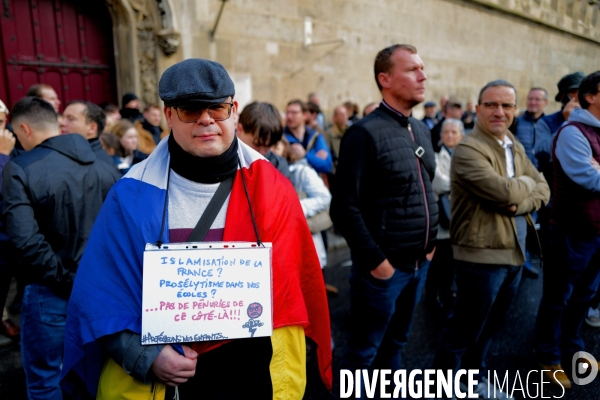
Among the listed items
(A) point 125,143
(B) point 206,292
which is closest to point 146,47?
(A) point 125,143

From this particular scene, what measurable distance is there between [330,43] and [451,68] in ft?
17.0

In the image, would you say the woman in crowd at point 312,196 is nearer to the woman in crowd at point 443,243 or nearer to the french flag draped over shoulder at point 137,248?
the woman in crowd at point 443,243

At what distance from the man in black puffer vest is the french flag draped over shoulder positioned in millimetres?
806

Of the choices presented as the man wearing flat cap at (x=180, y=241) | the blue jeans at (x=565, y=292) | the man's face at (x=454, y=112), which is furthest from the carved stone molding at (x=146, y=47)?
the blue jeans at (x=565, y=292)

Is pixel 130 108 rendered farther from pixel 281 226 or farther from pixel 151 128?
pixel 281 226

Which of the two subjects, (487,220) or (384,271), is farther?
(487,220)

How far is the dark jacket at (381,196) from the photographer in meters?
2.39

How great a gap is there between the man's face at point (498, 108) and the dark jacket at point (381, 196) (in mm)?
582

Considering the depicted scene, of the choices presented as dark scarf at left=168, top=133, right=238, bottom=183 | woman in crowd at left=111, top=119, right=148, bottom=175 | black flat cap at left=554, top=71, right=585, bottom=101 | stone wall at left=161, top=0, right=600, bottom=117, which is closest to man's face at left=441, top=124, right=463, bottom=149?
black flat cap at left=554, top=71, right=585, bottom=101

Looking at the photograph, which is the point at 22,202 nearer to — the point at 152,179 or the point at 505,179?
the point at 152,179

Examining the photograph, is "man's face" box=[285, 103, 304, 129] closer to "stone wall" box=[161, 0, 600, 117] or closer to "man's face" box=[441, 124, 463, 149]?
"man's face" box=[441, 124, 463, 149]

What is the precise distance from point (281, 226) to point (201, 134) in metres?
0.41

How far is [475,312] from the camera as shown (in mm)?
2623

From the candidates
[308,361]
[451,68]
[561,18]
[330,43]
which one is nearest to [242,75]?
[330,43]
